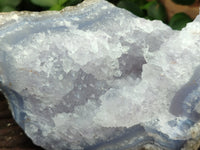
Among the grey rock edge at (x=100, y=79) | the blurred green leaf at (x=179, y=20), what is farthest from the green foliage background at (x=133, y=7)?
the grey rock edge at (x=100, y=79)

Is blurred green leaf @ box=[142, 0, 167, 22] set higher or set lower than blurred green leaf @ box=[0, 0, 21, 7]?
lower

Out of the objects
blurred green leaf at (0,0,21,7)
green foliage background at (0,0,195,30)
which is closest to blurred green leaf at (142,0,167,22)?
green foliage background at (0,0,195,30)

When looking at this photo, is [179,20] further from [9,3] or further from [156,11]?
[9,3]

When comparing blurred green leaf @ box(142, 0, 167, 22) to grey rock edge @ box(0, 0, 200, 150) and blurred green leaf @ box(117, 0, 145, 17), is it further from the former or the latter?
grey rock edge @ box(0, 0, 200, 150)

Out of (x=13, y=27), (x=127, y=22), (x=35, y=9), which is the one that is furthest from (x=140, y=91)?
(x=35, y=9)

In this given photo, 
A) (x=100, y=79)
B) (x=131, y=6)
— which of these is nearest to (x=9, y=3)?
(x=131, y=6)

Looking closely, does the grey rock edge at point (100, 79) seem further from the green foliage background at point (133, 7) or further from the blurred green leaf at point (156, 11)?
the blurred green leaf at point (156, 11)

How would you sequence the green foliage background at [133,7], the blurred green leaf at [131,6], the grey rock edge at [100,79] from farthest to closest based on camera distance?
the blurred green leaf at [131,6], the green foliage background at [133,7], the grey rock edge at [100,79]
